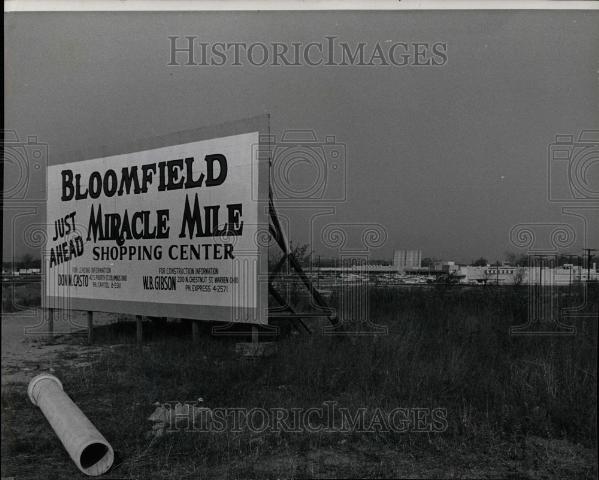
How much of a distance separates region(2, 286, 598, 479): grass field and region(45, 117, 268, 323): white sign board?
0.77 meters

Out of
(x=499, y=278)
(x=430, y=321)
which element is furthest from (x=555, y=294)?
(x=430, y=321)

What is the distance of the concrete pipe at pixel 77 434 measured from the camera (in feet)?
9.99

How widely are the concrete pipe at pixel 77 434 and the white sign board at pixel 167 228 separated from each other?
205cm

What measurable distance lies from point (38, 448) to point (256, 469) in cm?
171

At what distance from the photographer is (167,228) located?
225 inches

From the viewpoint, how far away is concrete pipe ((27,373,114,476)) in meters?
3.05

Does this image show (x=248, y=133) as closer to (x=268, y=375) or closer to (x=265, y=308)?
(x=265, y=308)

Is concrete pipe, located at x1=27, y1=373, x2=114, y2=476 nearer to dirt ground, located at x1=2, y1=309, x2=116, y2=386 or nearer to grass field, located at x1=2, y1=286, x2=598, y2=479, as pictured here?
grass field, located at x1=2, y1=286, x2=598, y2=479

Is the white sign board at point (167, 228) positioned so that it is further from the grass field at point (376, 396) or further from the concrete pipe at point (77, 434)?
the concrete pipe at point (77, 434)

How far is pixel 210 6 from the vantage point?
132 inches

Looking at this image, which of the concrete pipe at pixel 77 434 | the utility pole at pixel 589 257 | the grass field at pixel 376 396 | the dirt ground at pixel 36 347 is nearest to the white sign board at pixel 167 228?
the dirt ground at pixel 36 347

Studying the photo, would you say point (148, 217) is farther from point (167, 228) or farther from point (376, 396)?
point (376, 396)

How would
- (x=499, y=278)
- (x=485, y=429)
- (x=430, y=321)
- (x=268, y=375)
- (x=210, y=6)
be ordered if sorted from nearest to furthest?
(x=210, y=6), (x=485, y=429), (x=268, y=375), (x=499, y=278), (x=430, y=321)

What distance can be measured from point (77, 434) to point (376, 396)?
8.21 feet
